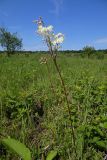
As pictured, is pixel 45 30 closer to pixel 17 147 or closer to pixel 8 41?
pixel 17 147

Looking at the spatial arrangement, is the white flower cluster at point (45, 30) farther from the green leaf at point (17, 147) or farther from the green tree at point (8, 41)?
the green tree at point (8, 41)

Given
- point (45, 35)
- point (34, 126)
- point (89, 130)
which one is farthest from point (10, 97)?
point (45, 35)

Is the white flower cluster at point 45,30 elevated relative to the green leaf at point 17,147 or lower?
elevated

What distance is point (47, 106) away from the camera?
12.8 ft

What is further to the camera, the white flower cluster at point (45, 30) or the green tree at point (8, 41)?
the green tree at point (8, 41)

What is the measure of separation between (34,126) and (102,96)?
138 centimetres

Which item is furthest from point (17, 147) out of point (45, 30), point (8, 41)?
point (8, 41)

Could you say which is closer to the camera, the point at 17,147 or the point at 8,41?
the point at 17,147

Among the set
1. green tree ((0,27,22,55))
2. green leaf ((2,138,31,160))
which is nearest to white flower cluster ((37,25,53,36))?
green leaf ((2,138,31,160))

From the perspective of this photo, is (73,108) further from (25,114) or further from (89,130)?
(89,130)

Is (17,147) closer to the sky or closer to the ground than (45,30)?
closer to the ground

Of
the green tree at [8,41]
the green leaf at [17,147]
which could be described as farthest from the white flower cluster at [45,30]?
the green tree at [8,41]

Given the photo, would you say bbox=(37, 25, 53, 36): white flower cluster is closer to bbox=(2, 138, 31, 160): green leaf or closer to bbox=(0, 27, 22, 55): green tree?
Result: bbox=(2, 138, 31, 160): green leaf

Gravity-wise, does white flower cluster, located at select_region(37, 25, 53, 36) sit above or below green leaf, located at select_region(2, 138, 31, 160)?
above
